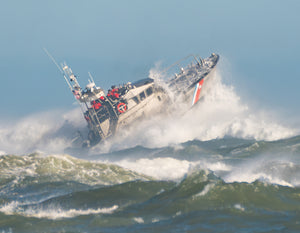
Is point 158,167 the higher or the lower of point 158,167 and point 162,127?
the lower

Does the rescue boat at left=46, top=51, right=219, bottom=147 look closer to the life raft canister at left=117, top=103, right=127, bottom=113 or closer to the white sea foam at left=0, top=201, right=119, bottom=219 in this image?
the life raft canister at left=117, top=103, right=127, bottom=113

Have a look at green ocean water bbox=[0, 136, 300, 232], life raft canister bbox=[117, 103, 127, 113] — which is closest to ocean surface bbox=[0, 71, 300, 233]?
green ocean water bbox=[0, 136, 300, 232]

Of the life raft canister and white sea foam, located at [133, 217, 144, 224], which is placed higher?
the life raft canister

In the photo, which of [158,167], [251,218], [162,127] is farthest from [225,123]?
[251,218]

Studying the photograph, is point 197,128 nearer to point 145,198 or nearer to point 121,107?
point 121,107

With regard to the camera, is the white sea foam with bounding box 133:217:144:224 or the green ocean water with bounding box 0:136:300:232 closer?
the green ocean water with bounding box 0:136:300:232

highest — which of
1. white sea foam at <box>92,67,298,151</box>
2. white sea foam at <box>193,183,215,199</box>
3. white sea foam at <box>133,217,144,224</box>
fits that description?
white sea foam at <box>92,67,298,151</box>

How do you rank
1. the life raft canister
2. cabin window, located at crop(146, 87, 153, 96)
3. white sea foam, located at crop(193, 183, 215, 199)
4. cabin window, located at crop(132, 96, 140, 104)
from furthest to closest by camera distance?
cabin window, located at crop(146, 87, 153, 96) < cabin window, located at crop(132, 96, 140, 104) < the life raft canister < white sea foam, located at crop(193, 183, 215, 199)

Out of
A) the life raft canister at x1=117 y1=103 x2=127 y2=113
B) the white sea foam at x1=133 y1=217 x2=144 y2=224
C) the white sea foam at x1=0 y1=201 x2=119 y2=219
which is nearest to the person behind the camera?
the white sea foam at x1=133 y1=217 x2=144 y2=224

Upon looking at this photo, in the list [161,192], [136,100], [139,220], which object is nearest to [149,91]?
[136,100]

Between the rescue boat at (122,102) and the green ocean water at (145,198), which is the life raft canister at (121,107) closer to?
the rescue boat at (122,102)

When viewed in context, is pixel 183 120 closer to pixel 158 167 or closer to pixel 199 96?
pixel 199 96

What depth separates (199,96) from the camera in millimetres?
49562

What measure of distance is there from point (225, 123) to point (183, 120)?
5158mm
